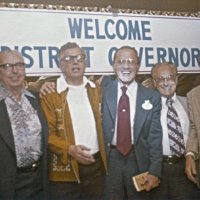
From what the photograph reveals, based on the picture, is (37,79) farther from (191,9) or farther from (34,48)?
(191,9)

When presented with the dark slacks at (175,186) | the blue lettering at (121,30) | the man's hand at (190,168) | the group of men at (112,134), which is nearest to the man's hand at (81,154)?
the group of men at (112,134)

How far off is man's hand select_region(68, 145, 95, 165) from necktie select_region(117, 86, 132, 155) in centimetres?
17

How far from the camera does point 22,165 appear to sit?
1828 mm

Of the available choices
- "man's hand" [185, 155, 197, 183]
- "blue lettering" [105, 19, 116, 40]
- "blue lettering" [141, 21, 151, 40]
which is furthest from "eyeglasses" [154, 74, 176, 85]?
"man's hand" [185, 155, 197, 183]

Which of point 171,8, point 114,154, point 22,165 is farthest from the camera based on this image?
point 171,8

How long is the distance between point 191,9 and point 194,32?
14 cm

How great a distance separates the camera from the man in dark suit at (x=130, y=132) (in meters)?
1.98

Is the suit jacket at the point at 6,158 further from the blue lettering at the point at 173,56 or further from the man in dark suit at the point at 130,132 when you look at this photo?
the blue lettering at the point at 173,56

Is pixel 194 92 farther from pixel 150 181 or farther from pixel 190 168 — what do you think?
pixel 150 181

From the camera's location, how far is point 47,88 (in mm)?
1934

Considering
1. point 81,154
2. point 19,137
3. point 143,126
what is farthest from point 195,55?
point 19,137

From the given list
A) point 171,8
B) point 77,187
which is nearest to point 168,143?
point 77,187

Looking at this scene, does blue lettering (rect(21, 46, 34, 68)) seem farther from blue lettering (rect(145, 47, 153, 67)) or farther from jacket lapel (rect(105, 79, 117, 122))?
blue lettering (rect(145, 47, 153, 67))

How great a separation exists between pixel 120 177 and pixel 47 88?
634mm
